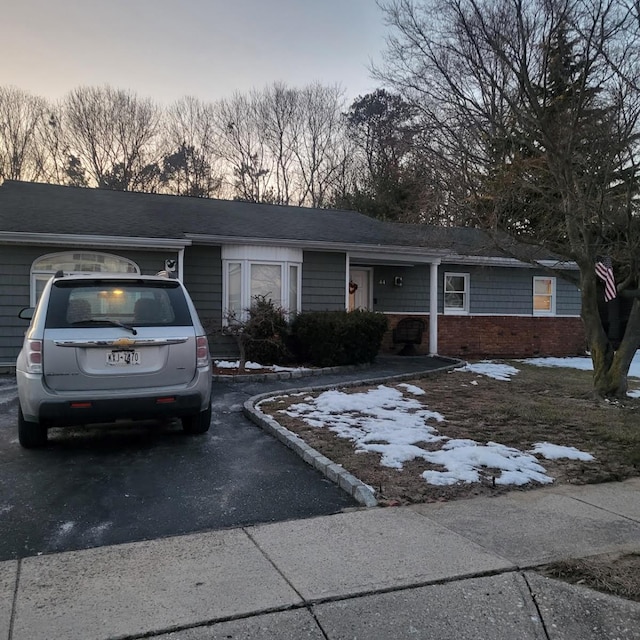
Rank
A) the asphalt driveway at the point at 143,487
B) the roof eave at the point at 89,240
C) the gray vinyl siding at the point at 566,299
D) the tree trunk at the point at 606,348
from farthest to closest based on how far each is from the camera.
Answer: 1. the gray vinyl siding at the point at 566,299
2. the roof eave at the point at 89,240
3. the tree trunk at the point at 606,348
4. the asphalt driveway at the point at 143,487

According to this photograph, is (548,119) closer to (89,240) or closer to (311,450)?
(311,450)

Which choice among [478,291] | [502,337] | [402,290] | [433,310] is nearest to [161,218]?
[402,290]

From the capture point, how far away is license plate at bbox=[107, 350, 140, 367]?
5.03 metres

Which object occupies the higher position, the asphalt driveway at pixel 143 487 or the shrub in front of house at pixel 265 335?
the shrub in front of house at pixel 265 335

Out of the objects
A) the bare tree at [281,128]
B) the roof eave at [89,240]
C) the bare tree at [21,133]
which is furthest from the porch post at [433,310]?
the bare tree at [21,133]

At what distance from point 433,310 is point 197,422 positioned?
981cm

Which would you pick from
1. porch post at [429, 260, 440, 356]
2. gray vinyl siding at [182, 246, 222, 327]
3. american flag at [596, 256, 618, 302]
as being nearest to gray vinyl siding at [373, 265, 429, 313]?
porch post at [429, 260, 440, 356]

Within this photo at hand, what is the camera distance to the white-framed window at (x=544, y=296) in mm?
17188

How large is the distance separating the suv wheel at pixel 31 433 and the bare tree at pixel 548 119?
22.3 feet

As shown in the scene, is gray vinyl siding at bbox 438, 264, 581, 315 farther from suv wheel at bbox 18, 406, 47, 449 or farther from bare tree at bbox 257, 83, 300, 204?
bare tree at bbox 257, 83, 300, 204

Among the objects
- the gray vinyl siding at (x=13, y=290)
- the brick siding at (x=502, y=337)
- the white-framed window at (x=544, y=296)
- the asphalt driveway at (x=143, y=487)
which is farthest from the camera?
the white-framed window at (x=544, y=296)

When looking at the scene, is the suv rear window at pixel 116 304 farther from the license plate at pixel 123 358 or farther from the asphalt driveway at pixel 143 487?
the asphalt driveway at pixel 143 487

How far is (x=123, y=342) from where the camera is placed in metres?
5.02

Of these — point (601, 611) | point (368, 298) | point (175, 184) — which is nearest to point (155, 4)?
point (368, 298)
